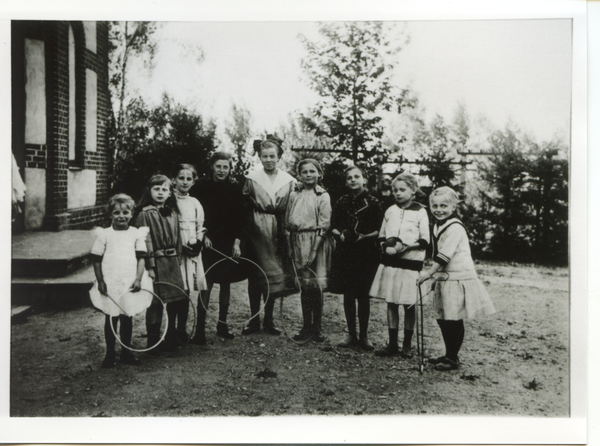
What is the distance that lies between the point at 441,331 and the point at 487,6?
2050 millimetres

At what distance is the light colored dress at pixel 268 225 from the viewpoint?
2.51 m

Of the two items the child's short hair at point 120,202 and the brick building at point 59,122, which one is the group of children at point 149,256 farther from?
the brick building at point 59,122

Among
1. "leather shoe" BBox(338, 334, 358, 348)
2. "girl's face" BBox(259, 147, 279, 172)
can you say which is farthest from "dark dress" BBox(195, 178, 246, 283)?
"leather shoe" BBox(338, 334, 358, 348)

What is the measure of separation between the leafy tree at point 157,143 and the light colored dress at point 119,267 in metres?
0.27

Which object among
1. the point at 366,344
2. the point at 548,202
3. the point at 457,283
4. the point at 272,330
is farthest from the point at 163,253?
the point at 548,202

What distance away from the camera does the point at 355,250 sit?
252 centimetres

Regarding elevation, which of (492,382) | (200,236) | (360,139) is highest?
(360,139)

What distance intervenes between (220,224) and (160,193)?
1.37ft

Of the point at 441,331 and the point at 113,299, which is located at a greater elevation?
the point at 113,299

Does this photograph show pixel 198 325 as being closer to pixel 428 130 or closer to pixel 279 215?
pixel 279 215

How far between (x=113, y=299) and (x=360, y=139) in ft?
6.10

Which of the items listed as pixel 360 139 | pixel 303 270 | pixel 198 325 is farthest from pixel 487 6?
pixel 198 325

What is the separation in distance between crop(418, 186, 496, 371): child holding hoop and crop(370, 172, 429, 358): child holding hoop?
0.32 ft

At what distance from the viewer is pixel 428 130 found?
2.53m
